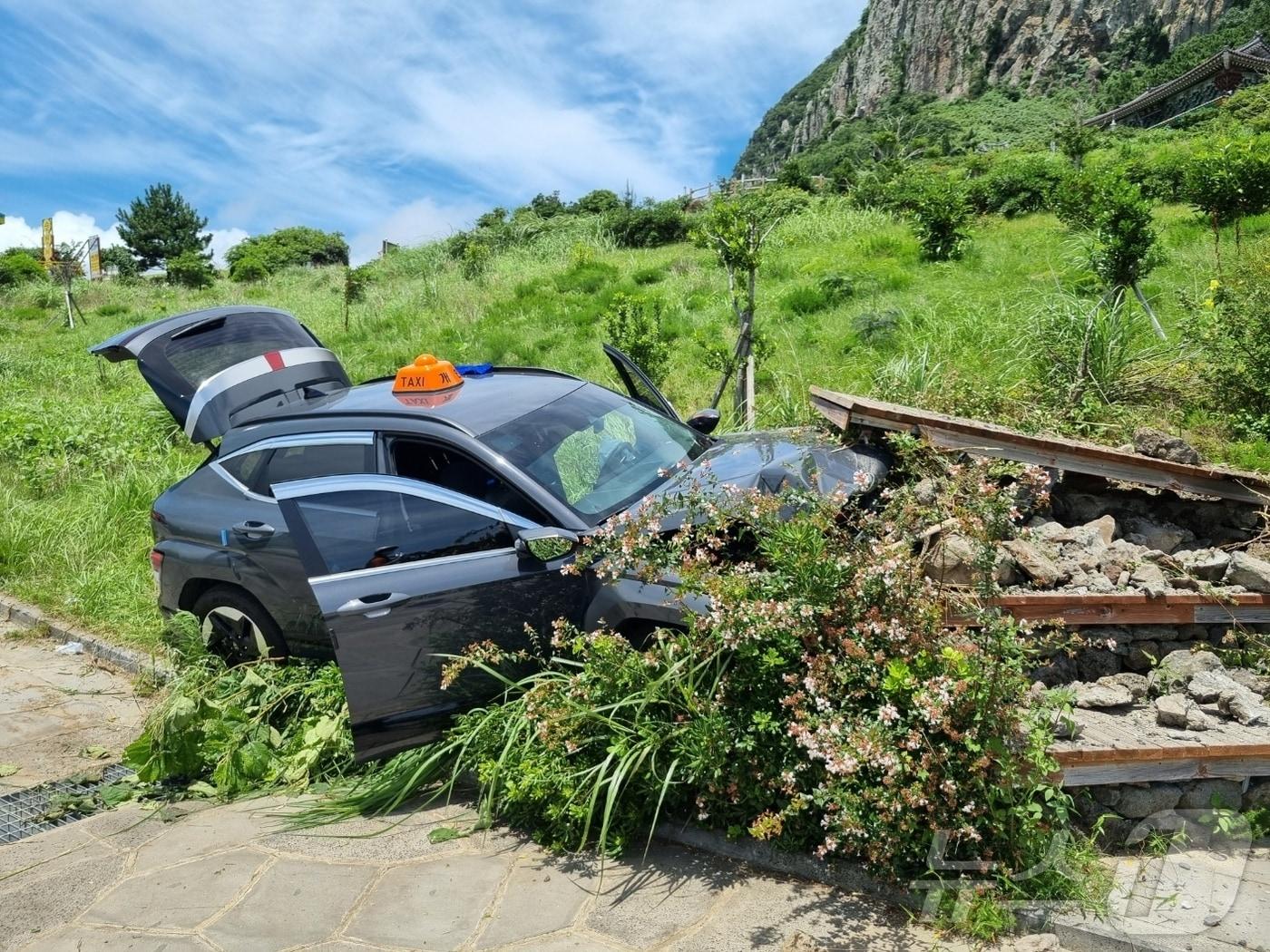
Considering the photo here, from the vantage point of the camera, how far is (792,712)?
138 inches

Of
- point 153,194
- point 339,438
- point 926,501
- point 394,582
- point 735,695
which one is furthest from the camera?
point 153,194

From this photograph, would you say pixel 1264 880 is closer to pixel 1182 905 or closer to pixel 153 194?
pixel 1182 905

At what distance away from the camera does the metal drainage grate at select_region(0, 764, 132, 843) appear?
4535mm

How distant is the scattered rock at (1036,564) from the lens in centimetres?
427

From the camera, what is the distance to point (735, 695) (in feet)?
12.0

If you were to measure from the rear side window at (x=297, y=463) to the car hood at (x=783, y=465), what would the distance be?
1597 mm

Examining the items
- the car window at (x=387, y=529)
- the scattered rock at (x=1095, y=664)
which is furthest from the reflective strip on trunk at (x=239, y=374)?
the scattered rock at (x=1095, y=664)

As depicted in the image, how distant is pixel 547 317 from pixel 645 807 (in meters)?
11.0

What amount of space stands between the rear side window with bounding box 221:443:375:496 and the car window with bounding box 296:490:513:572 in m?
0.42

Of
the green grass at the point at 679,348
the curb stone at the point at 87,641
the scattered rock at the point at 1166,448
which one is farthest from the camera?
the green grass at the point at 679,348

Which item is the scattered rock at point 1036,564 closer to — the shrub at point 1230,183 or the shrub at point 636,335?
the shrub at point 636,335

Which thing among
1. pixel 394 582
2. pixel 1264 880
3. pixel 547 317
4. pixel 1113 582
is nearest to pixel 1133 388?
pixel 1113 582

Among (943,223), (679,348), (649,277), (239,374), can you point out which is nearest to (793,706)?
(239,374)

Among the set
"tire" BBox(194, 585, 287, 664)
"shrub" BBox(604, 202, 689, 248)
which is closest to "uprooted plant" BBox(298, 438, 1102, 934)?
"tire" BBox(194, 585, 287, 664)
